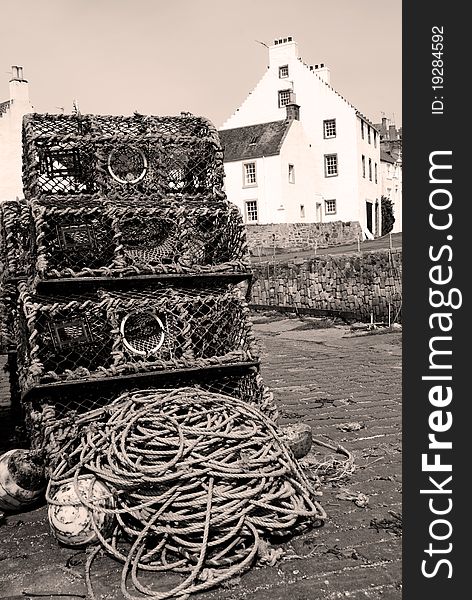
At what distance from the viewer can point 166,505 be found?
10.0 ft

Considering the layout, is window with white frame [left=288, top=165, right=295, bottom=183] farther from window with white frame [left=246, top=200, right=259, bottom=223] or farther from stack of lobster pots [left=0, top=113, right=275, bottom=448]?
stack of lobster pots [left=0, top=113, right=275, bottom=448]

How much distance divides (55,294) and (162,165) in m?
1.20

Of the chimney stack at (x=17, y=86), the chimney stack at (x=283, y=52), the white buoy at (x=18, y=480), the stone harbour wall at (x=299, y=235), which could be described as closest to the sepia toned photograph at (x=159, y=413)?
the white buoy at (x=18, y=480)

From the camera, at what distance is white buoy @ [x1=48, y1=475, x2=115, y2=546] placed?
3152 mm

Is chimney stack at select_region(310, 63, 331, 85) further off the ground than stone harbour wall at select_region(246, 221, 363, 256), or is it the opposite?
chimney stack at select_region(310, 63, 331, 85)

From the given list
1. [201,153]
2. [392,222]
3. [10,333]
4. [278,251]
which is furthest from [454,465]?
[392,222]

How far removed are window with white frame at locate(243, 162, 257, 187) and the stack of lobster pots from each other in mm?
30090

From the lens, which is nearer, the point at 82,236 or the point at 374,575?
the point at 374,575

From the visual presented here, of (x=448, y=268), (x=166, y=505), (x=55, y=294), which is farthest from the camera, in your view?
(x=55, y=294)

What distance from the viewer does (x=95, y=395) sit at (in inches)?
157

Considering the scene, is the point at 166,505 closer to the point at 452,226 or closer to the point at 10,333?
the point at 452,226

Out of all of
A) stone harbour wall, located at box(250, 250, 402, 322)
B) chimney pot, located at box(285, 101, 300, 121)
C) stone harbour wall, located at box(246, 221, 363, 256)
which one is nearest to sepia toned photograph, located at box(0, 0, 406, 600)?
stone harbour wall, located at box(250, 250, 402, 322)

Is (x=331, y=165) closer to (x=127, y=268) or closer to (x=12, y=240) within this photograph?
(x=12, y=240)

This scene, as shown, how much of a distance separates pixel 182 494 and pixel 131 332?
4.66 feet
